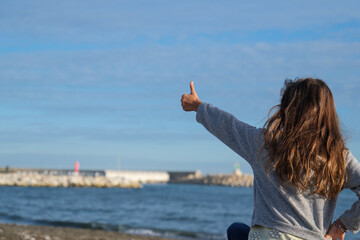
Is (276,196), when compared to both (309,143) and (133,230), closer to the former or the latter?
(309,143)

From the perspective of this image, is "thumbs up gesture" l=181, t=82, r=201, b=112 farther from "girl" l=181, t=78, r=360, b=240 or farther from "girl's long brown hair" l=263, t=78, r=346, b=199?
"girl's long brown hair" l=263, t=78, r=346, b=199

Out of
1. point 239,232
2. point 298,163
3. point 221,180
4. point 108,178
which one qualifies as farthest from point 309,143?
point 221,180

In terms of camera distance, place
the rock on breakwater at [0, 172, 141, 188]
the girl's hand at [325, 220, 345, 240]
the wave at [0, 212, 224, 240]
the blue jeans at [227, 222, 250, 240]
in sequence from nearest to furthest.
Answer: the girl's hand at [325, 220, 345, 240] → the blue jeans at [227, 222, 250, 240] → the wave at [0, 212, 224, 240] → the rock on breakwater at [0, 172, 141, 188]

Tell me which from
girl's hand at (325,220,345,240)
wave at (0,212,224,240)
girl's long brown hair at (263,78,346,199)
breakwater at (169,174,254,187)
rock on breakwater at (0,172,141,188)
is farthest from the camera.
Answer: breakwater at (169,174,254,187)

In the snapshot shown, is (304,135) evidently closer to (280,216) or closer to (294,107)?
(294,107)

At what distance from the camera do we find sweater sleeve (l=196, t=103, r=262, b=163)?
2.29 metres

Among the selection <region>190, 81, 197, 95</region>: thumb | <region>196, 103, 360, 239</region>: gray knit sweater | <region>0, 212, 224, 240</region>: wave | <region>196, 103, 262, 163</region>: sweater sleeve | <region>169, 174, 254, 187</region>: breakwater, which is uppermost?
<region>190, 81, 197, 95</region>: thumb

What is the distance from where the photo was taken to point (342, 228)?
2.40 meters

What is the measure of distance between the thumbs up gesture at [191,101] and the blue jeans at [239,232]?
0.58 m

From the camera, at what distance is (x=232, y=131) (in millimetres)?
2320

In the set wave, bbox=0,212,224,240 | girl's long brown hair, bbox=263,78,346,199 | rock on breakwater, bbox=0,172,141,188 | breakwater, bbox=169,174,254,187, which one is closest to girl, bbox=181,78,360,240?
girl's long brown hair, bbox=263,78,346,199

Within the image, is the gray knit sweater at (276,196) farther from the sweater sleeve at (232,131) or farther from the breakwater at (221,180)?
the breakwater at (221,180)

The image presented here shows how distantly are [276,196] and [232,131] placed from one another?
1.08 ft

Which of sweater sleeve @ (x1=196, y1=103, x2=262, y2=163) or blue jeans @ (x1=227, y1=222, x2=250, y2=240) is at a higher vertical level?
sweater sleeve @ (x1=196, y1=103, x2=262, y2=163)
